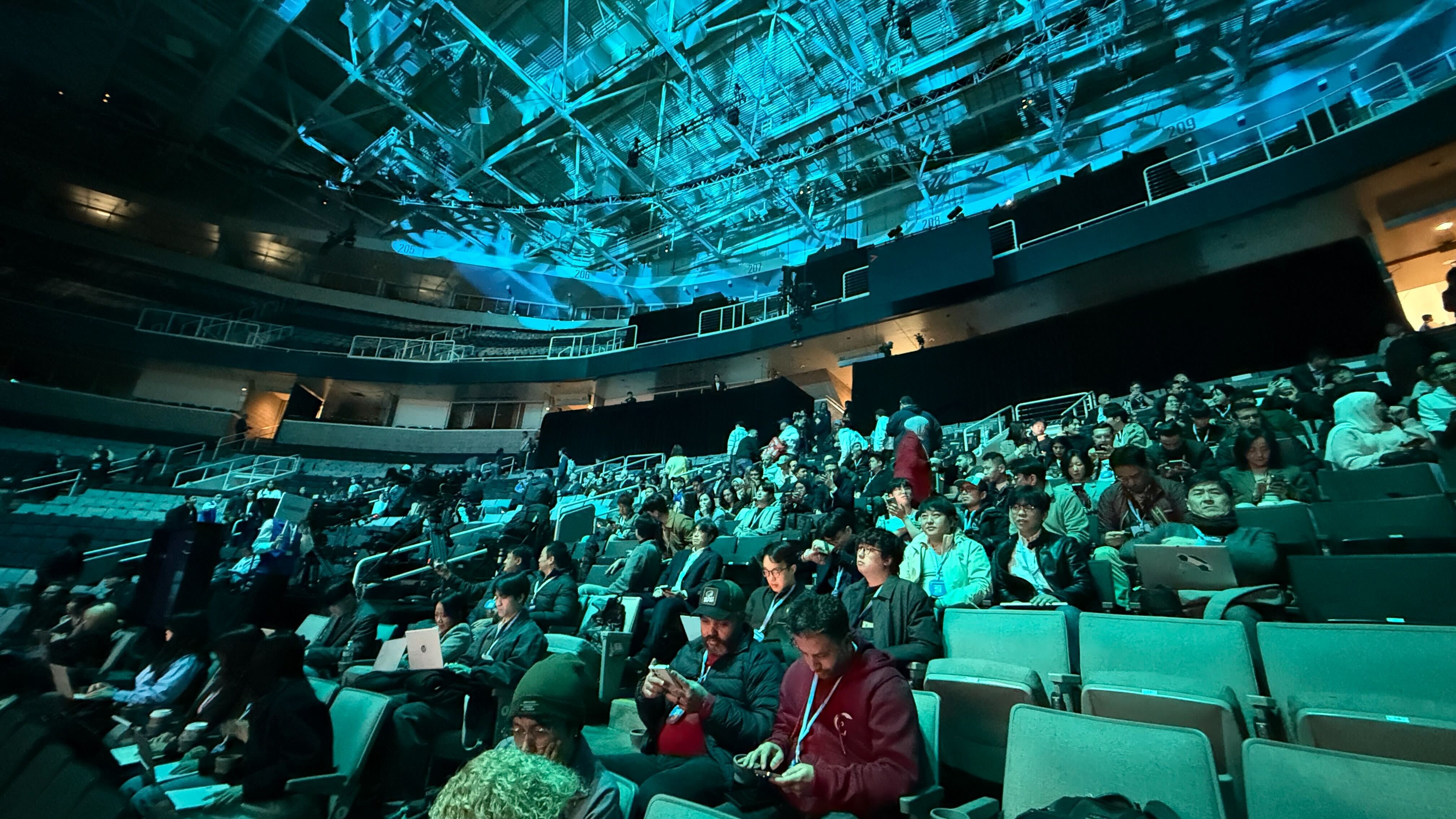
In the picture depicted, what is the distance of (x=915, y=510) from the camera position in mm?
4863

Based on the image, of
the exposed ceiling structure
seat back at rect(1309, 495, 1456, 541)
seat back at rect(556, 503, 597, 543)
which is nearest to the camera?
seat back at rect(1309, 495, 1456, 541)

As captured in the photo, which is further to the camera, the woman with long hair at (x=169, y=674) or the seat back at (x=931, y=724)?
the woman with long hair at (x=169, y=674)

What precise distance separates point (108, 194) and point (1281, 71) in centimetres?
3116

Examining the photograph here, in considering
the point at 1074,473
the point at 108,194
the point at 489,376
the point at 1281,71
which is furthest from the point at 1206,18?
the point at 108,194

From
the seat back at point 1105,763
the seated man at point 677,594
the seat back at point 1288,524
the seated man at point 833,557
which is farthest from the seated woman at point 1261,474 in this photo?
the seated man at point 677,594

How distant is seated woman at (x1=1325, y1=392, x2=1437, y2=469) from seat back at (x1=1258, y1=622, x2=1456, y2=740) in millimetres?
3320

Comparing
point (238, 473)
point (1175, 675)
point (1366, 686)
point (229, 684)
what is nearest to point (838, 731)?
point (1175, 675)

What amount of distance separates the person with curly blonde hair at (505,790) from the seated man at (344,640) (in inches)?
Result: 143

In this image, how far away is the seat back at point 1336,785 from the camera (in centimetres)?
117

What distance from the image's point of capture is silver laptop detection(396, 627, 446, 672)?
10.1ft

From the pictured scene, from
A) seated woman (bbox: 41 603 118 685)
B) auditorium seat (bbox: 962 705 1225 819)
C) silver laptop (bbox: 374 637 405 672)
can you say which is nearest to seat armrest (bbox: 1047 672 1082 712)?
auditorium seat (bbox: 962 705 1225 819)

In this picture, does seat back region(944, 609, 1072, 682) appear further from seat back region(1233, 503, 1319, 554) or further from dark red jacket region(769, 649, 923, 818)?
seat back region(1233, 503, 1319, 554)

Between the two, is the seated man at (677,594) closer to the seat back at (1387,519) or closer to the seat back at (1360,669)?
the seat back at (1360,669)

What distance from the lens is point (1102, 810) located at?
120cm
